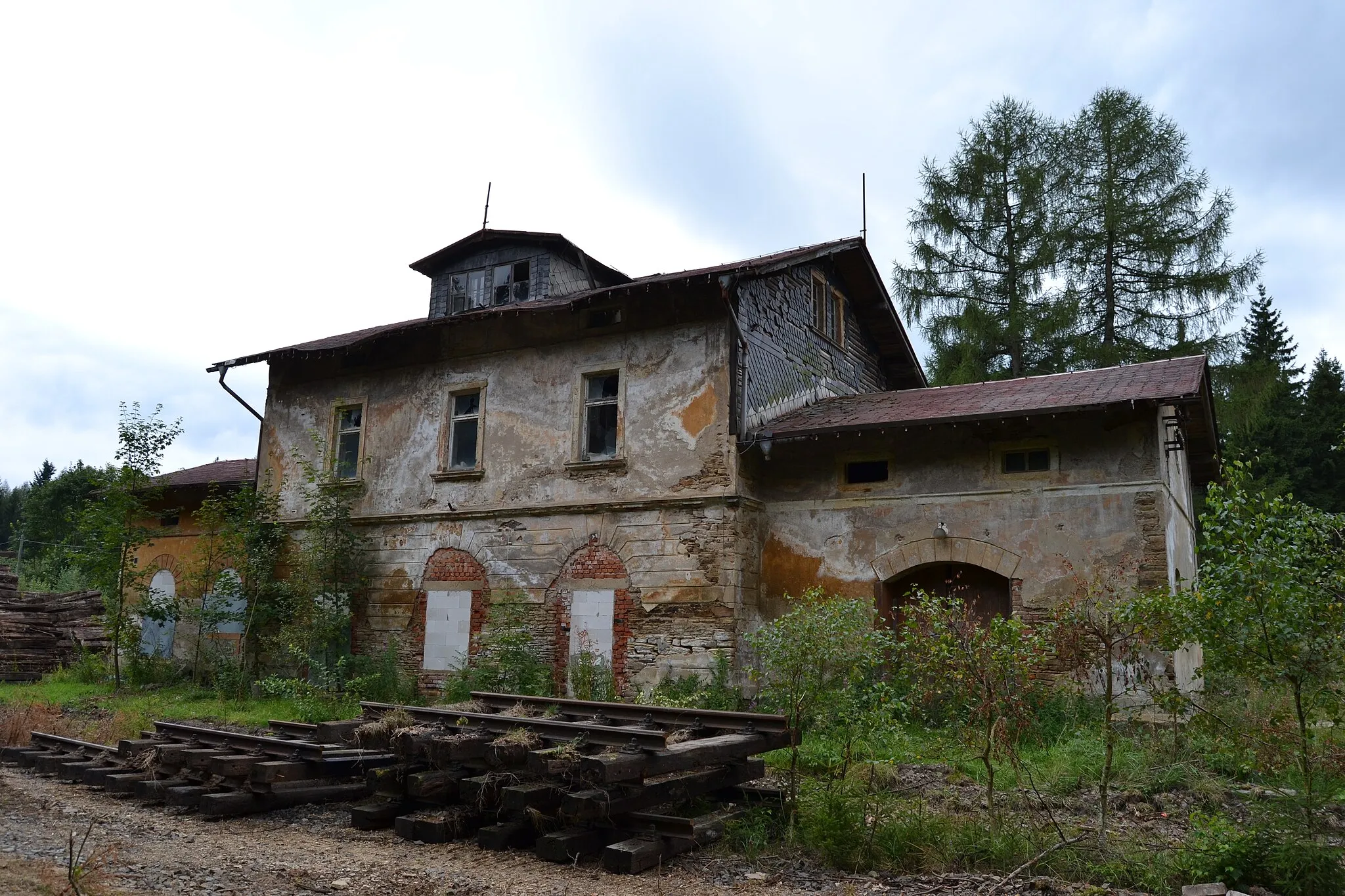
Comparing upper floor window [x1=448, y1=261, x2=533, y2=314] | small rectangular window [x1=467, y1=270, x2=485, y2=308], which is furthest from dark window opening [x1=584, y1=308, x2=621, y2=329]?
small rectangular window [x1=467, y1=270, x2=485, y2=308]

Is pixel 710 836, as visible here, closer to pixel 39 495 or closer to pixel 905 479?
pixel 905 479

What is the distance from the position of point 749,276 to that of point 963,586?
5.14 meters

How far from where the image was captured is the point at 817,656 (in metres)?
6.97

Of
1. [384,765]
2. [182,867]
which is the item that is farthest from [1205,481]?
[182,867]

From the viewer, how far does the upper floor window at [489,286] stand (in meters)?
17.9

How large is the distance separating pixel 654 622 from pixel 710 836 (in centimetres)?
659

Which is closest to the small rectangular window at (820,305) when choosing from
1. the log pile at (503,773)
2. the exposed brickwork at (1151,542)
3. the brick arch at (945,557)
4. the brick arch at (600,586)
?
the brick arch at (945,557)

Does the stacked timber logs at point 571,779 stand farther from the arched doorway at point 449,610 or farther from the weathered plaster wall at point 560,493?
the arched doorway at point 449,610

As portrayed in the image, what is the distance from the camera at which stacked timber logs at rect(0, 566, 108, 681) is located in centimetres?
1930

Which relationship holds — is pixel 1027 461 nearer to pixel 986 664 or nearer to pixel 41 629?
pixel 986 664

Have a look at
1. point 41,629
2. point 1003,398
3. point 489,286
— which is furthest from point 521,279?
point 41,629

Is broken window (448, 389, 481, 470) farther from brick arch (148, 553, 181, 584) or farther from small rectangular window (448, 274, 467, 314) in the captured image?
brick arch (148, 553, 181, 584)

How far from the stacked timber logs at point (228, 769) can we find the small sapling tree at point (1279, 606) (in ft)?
19.9

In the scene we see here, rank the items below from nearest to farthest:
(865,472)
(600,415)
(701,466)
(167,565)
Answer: (865,472), (701,466), (600,415), (167,565)
